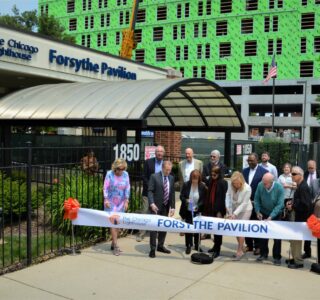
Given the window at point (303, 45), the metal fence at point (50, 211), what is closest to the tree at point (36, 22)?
the window at point (303, 45)

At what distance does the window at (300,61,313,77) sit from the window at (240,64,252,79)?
246 inches

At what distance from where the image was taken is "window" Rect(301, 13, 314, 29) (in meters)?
51.8

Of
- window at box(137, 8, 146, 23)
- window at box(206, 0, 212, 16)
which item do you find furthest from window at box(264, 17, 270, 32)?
window at box(137, 8, 146, 23)

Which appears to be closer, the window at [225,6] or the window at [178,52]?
the window at [225,6]

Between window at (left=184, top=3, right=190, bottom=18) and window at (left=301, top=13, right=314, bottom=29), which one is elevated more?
window at (left=184, top=3, right=190, bottom=18)

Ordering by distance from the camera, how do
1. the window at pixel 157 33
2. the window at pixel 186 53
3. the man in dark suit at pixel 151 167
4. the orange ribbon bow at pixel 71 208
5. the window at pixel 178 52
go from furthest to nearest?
1. the window at pixel 157 33
2. the window at pixel 178 52
3. the window at pixel 186 53
4. the man in dark suit at pixel 151 167
5. the orange ribbon bow at pixel 71 208

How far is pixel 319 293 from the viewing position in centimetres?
579

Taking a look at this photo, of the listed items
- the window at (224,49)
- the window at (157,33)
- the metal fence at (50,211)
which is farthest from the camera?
the window at (157,33)

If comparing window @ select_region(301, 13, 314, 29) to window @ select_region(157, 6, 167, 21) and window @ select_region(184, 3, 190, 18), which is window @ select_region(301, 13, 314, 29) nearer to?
window @ select_region(184, 3, 190, 18)

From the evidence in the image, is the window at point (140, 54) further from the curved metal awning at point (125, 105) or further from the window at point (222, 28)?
the curved metal awning at point (125, 105)

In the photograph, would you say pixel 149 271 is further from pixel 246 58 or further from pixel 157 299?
pixel 246 58

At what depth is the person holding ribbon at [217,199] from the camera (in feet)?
24.3

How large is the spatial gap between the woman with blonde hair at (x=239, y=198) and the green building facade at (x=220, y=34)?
48.2m

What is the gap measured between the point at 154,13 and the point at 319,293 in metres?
58.3
